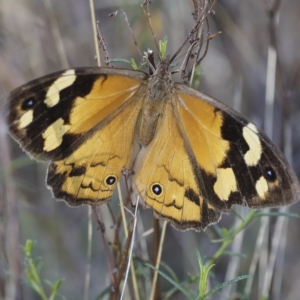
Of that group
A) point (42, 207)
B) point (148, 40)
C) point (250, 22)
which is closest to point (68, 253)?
point (42, 207)

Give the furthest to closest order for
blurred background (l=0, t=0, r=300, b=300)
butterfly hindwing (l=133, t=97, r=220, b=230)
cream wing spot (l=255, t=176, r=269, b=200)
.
A: blurred background (l=0, t=0, r=300, b=300)
butterfly hindwing (l=133, t=97, r=220, b=230)
cream wing spot (l=255, t=176, r=269, b=200)

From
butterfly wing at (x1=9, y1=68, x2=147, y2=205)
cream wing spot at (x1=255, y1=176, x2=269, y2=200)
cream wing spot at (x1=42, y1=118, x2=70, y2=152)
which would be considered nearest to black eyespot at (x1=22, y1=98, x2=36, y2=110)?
butterfly wing at (x1=9, y1=68, x2=147, y2=205)

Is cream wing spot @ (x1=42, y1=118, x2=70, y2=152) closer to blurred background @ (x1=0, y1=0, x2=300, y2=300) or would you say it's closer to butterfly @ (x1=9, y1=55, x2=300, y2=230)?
butterfly @ (x1=9, y1=55, x2=300, y2=230)

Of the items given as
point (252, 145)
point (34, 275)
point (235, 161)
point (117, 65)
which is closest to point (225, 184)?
point (235, 161)

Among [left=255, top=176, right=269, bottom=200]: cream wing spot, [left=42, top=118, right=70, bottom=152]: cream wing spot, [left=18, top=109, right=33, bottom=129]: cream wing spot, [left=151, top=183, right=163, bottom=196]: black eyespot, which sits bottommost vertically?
[left=255, top=176, right=269, bottom=200]: cream wing spot

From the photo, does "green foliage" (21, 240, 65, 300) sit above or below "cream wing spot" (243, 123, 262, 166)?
below

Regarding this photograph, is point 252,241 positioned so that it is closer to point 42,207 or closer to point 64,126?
point 42,207

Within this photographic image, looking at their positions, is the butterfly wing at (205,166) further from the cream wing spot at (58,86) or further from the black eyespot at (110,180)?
the cream wing spot at (58,86)

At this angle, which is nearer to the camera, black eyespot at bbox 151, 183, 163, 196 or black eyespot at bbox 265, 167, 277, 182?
black eyespot at bbox 265, 167, 277, 182
